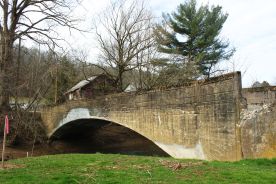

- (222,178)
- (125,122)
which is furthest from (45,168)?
(125,122)

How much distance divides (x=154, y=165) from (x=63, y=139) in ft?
85.3

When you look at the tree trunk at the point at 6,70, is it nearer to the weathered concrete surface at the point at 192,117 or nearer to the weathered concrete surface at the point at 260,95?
the weathered concrete surface at the point at 192,117

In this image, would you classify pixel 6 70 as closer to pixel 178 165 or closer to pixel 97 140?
pixel 97 140

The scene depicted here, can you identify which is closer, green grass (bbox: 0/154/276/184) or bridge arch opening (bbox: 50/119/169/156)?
green grass (bbox: 0/154/276/184)

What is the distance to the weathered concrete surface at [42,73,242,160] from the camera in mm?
11680

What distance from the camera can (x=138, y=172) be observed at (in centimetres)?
832

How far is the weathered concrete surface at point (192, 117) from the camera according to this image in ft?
38.3

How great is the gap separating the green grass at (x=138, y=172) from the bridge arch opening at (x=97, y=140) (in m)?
19.6

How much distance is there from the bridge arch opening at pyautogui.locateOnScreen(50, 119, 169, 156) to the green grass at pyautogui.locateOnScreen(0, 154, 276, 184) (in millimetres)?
19567

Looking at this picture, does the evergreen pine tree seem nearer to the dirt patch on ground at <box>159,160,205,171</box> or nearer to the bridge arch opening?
the bridge arch opening

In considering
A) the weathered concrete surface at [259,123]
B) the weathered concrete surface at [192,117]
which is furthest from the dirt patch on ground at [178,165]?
the weathered concrete surface at [192,117]

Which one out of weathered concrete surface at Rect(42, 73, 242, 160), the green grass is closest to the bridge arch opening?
weathered concrete surface at Rect(42, 73, 242, 160)

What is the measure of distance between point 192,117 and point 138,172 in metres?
5.95

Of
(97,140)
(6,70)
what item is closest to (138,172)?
(6,70)
